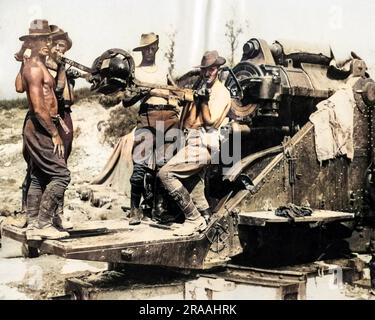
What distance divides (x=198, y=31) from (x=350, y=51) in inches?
93.9

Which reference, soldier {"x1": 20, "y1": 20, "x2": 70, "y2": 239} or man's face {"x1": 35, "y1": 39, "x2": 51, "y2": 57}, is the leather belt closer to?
soldier {"x1": 20, "y1": 20, "x2": 70, "y2": 239}

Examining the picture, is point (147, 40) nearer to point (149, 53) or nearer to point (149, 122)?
point (149, 53)

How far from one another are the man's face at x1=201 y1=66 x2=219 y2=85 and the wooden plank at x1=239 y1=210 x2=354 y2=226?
131 centimetres

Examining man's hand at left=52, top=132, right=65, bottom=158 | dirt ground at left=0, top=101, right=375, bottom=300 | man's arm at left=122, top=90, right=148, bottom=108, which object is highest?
man's arm at left=122, top=90, right=148, bottom=108

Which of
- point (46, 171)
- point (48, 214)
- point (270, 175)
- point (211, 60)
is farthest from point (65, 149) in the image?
point (270, 175)

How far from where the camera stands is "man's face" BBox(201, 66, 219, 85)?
6423mm

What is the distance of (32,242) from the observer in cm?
570

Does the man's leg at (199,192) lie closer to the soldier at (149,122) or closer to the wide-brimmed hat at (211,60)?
the soldier at (149,122)

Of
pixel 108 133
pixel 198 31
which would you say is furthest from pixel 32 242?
pixel 108 133

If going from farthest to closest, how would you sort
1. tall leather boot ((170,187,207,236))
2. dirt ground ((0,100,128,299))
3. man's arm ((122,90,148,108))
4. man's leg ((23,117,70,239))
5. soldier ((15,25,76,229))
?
dirt ground ((0,100,128,299))
tall leather boot ((170,187,207,236))
man's arm ((122,90,148,108))
soldier ((15,25,76,229))
man's leg ((23,117,70,239))

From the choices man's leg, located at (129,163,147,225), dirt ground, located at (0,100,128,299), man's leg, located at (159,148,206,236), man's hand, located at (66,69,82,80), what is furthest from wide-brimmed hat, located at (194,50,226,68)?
dirt ground, located at (0,100,128,299)

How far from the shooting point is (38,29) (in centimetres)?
591

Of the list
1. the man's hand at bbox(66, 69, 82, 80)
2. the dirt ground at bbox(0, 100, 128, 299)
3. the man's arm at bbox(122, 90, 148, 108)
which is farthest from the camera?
the dirt ground at bbox(0, 100, 128, 299)

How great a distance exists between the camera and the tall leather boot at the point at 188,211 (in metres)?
6.38
